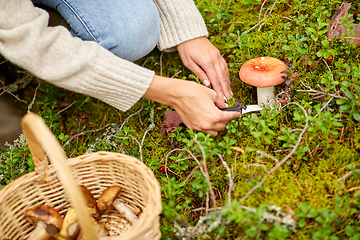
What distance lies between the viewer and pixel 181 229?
1.55 metres

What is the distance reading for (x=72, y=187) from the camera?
43.8 inches

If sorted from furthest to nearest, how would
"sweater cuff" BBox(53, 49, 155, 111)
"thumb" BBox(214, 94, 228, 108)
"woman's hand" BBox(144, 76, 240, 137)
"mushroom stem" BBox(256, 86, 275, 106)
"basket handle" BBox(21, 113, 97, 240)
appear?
"mushroom stem" BBox(256, 86, 275, 106)
"thumb" BBox(214, 94, 228, 108)
"woman's hand" BBox(144, 76, 240, 137)
"sweater cuff" BBox(53, 49, 155, 111)
"basket handle" BBox(21, 113, 97, 240)

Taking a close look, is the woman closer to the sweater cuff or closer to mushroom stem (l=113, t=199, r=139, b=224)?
the sweater cuff

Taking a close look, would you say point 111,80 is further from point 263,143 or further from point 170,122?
point 263,143

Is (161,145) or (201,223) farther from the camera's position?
(161,145)

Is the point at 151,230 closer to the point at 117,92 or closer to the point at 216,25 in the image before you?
the point at 117,92

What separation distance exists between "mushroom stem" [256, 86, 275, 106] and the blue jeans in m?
1.07

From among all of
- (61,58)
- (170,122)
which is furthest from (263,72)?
(61,58)

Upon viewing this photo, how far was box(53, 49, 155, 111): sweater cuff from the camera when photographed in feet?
5.21

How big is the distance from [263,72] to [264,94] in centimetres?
29

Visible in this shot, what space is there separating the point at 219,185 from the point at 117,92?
102 centimetres

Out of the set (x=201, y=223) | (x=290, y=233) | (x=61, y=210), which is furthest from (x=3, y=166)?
(x=290, y=233)

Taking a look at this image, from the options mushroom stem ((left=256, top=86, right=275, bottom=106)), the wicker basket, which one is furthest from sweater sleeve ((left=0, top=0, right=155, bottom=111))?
mushroom stem ((left=256, top=86, right=275, bottom=106))

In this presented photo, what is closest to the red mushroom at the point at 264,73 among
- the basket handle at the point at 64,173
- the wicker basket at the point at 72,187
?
the wicker basket at the point at 72,187
